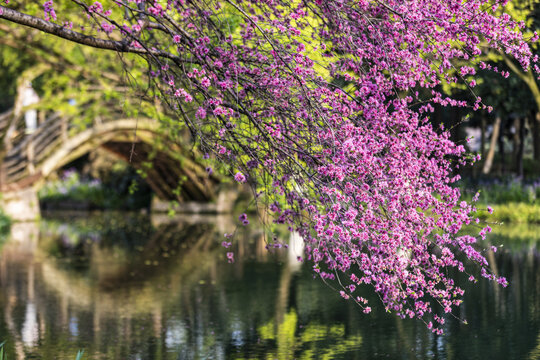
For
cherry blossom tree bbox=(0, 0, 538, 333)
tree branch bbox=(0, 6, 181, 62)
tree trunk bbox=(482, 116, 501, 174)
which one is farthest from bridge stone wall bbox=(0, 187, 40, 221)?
cherry blossom tree bbox=(0, 0, 538, 333)

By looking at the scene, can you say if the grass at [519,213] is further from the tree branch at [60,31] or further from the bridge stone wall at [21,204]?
the tree branch at [60,31]

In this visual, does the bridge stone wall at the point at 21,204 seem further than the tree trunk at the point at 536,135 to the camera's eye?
No

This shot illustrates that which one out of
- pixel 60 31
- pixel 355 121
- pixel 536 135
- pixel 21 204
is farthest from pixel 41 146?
pixel 355 121

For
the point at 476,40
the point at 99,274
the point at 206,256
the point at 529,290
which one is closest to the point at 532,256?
the point at 529,290

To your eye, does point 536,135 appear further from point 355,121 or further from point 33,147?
point 355,121

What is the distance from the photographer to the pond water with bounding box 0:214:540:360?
10.0 meters

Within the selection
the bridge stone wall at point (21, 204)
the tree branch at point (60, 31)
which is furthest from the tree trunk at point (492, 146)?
the tree branch at point (60, 31)

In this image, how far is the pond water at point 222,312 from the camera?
32.8ft

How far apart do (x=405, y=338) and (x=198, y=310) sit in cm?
353

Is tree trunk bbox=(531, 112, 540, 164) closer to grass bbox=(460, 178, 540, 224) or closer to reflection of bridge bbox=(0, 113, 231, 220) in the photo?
grass bbox=(460, 178, 540, 224)

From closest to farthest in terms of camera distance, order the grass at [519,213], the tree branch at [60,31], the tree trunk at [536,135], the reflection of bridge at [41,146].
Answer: the tree branch at [60,31] < the grass at [519,213] < the reflection of bridge at [41,146] < the tree trunk at [536,135]

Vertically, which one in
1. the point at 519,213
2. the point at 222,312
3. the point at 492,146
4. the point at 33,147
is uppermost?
the point at 492,146

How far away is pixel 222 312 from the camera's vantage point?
1273cm

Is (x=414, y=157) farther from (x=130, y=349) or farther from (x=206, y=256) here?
(x=206, y=256)
